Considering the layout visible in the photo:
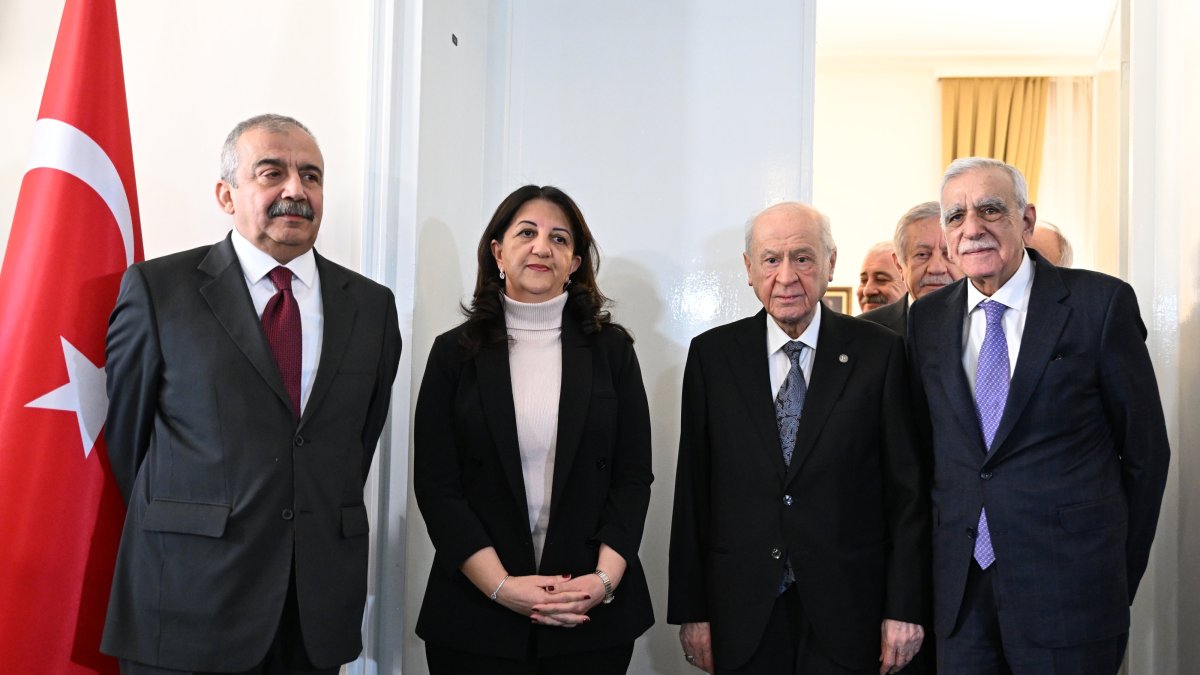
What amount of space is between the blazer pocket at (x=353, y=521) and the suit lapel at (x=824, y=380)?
100 cm

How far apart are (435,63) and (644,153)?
2.79 feet

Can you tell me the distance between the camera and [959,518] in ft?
8.00

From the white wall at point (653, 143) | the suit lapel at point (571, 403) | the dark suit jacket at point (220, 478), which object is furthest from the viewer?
the white wall at point (653, 143)

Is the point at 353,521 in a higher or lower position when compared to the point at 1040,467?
lower

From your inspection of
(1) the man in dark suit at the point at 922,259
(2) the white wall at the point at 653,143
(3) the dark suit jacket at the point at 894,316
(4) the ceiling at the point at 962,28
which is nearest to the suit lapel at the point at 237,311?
(2) the white wall at the point at 653,143

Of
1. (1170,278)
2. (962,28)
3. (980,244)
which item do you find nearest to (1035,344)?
(980,244)

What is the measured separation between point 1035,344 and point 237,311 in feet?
5.88

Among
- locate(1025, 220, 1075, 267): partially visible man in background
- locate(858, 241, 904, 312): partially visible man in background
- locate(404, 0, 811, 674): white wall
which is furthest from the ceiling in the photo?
locate(404, 0, 811, 674): white wall

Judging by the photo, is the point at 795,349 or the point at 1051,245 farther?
the point at 1051,245

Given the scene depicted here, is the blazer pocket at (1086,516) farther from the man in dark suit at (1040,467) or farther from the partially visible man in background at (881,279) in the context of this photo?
the partially visible man in background at (881,279)

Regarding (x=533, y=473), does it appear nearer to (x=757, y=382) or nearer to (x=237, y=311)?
(x=757, y=382)

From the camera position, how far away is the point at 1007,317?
2.53 metres

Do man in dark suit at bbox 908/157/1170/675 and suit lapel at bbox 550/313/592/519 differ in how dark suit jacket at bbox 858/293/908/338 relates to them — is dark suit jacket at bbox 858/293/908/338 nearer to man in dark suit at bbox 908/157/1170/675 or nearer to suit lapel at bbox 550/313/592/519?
man in dark suit at bbox 908/157/1170/675

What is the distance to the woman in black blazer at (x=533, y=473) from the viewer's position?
8.20 feet
